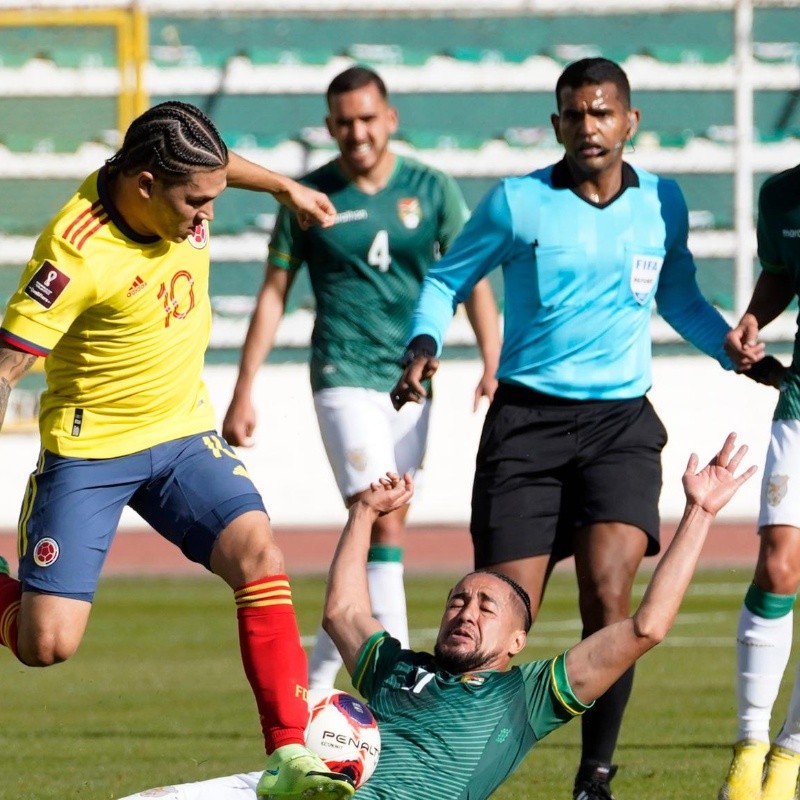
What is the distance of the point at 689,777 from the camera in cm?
659

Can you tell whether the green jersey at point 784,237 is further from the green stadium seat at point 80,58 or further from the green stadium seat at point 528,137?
the green stadium seat at point 80,58

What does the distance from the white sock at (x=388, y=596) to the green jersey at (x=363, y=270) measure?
887mm

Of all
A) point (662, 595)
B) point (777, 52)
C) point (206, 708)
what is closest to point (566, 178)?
point (662, 595)

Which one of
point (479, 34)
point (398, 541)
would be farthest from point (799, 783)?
point (479, 34)

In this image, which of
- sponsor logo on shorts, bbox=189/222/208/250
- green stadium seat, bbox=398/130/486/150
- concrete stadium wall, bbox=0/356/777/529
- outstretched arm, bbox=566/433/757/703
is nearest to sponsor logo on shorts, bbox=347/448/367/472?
sponsor logo on shorts, bbox=189/222/208/250

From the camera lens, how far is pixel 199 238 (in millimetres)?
5926

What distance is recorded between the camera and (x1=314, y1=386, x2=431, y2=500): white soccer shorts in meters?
7.91

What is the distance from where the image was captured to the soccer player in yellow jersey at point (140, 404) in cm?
539

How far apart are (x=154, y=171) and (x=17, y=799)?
2335mm

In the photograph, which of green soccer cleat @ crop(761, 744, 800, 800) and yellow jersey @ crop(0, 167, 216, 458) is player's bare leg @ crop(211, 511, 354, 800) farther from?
green soccer cleat @ crop(761, 744, 800, 800)

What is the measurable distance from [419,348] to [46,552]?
4.74 feet

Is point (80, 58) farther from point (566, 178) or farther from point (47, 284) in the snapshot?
point (47, 284)

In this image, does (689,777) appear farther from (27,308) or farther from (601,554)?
(27,308)

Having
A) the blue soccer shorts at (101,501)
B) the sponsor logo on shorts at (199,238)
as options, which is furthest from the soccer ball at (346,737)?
the sponsor logo on shorts at (199,238)
